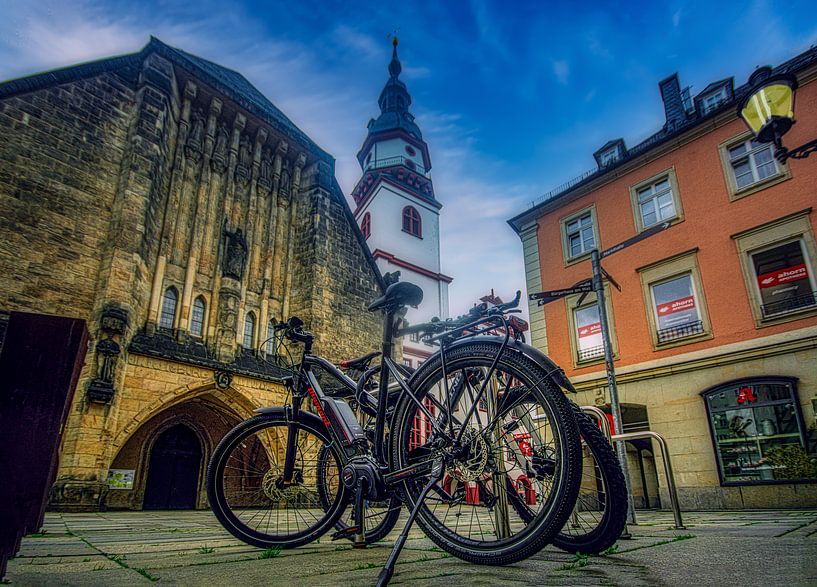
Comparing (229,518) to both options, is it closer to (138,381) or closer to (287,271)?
(138,381)

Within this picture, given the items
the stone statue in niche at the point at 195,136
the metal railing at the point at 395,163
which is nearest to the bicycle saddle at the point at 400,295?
the stone statue in niche at the point at 195,136

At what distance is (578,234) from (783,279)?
558cm

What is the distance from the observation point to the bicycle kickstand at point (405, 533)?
1.50 metres

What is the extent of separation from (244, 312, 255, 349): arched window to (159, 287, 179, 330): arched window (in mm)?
2079

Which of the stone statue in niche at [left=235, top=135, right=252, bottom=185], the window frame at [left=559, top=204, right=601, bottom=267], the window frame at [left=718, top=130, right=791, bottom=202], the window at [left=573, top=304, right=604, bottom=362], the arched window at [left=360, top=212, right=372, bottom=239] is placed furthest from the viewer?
the arched window at [left=360, top=212, right=372, bottom=239]

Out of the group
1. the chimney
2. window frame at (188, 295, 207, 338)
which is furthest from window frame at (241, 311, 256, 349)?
the chimney

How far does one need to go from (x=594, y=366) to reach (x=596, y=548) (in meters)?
11.8

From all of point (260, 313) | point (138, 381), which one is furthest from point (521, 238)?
point (138, 381)

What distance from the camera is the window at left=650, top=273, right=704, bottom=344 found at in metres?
11.7

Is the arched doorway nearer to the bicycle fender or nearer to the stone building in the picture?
the stone building

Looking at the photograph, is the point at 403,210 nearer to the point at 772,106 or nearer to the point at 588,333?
the point at 588,333

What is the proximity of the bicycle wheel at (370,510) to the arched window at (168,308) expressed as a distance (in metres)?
10.7

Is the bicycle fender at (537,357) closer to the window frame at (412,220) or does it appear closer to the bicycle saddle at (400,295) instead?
the bicycle saddle at (400,295)

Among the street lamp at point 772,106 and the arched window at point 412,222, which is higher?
the arched window at point 412,222
